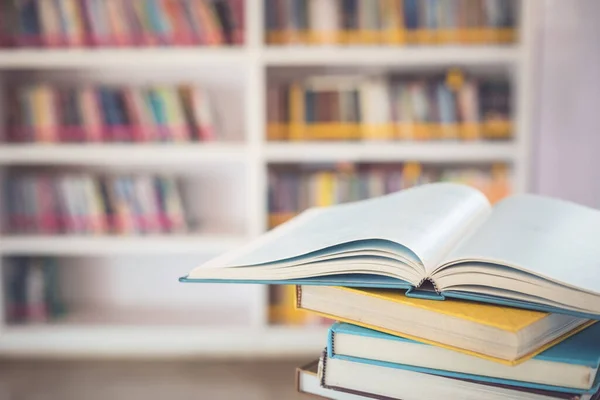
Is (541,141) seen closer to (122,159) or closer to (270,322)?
(270,322)

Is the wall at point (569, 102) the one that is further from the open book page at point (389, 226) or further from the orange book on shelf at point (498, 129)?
the open book page at point (389, 226)

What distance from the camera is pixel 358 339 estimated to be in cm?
56

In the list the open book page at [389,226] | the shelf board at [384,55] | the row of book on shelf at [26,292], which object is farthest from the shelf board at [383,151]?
the open book page at [389,226]

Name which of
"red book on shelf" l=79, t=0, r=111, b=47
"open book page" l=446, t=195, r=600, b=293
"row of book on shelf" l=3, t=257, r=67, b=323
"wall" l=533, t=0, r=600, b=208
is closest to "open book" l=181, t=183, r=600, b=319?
"open book page" l=446, t=195, r=600, b=293

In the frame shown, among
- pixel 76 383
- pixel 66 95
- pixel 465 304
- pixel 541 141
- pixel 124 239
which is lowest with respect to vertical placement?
pixel 76 383

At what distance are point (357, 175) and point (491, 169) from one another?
54 cm

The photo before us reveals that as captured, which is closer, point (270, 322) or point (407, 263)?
point (407, 263)

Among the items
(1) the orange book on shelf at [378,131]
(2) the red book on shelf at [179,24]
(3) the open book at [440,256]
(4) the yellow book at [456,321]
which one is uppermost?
(2) the red book on shelf at [179,24]

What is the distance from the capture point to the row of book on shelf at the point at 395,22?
2.33 m

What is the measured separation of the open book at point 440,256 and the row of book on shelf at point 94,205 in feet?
5.96

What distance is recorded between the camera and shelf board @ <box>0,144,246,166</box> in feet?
7.80

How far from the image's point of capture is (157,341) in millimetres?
2461

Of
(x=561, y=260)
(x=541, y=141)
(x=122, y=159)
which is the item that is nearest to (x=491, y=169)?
(x=541, y=141)

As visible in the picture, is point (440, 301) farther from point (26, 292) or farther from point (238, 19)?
point (26, 292)
